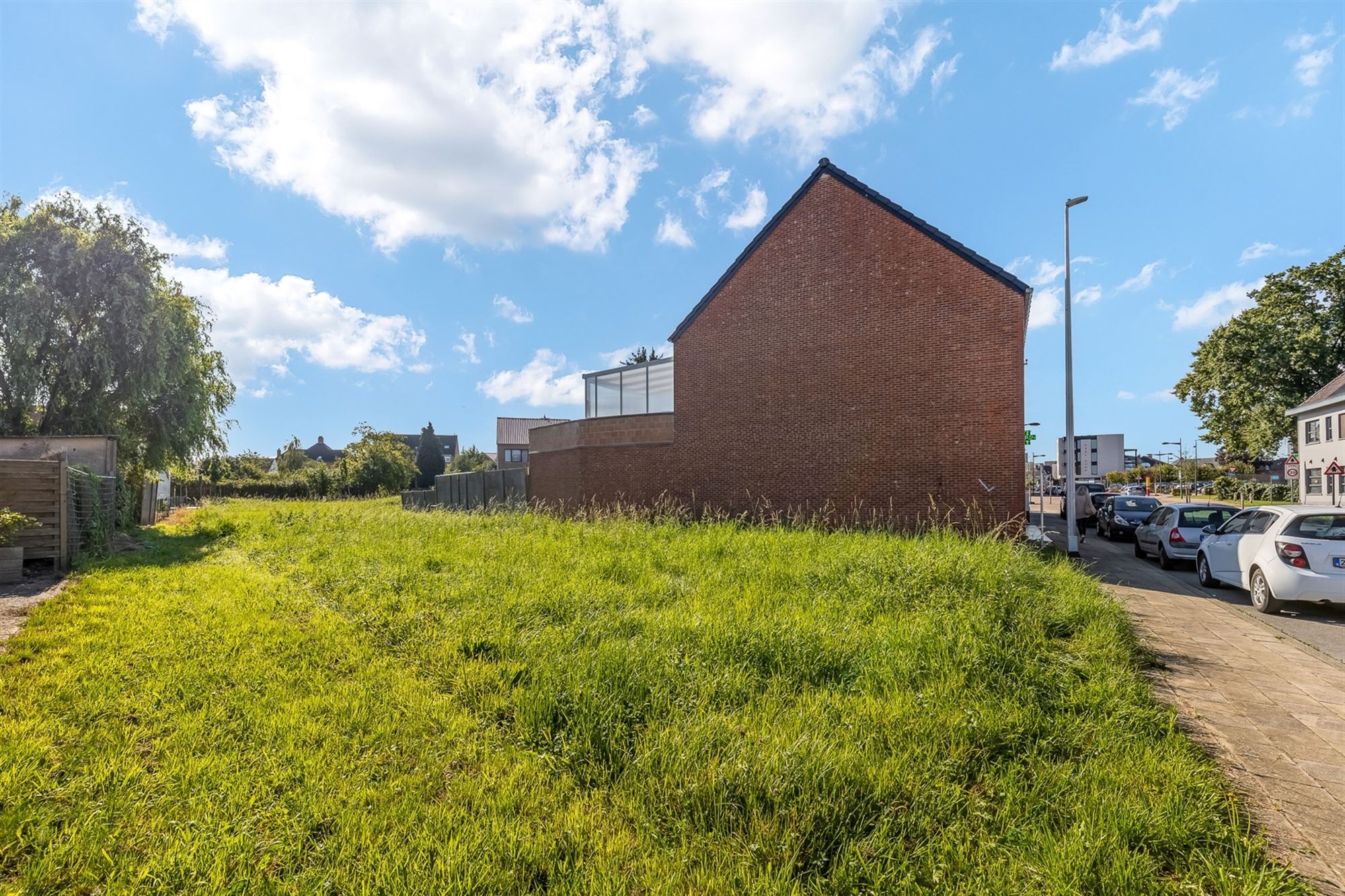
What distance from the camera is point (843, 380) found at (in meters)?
16.5

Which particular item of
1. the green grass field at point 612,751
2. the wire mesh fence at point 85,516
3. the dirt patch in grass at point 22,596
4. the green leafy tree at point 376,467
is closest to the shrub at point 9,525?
the dirt patch in grass at point 22,596

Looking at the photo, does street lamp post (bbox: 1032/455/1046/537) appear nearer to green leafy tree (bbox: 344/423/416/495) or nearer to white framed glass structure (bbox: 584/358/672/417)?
white framed glass structure (bbox: 584/358/672/417)

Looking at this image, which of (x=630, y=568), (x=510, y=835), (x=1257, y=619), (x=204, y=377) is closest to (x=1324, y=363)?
(x=1257, y=619)

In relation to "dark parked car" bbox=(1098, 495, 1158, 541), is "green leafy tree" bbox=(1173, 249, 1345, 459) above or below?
above

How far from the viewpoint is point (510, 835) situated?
8.78 ft

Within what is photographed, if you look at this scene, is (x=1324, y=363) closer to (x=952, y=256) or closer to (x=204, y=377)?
(x=952, y=256)

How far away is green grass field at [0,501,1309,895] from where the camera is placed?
2.57m

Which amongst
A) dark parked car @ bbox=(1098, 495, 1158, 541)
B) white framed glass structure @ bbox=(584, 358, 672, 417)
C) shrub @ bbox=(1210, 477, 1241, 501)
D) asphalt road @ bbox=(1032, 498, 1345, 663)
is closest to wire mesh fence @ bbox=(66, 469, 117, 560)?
white framed glass structure @ bbox=(584, 358, 672, 417)

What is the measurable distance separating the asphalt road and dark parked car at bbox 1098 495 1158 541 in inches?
52.4

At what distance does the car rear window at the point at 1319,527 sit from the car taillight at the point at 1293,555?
0.20 m

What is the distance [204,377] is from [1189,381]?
52.9 metres

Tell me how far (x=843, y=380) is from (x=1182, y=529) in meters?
7.69

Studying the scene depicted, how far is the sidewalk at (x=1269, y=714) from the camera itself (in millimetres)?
3045

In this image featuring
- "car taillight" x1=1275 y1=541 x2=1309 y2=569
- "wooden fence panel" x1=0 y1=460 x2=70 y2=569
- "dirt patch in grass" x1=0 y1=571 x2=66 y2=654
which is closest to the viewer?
"dirt patch in grass" x1=0 y1=571 x2=66 y2=654
